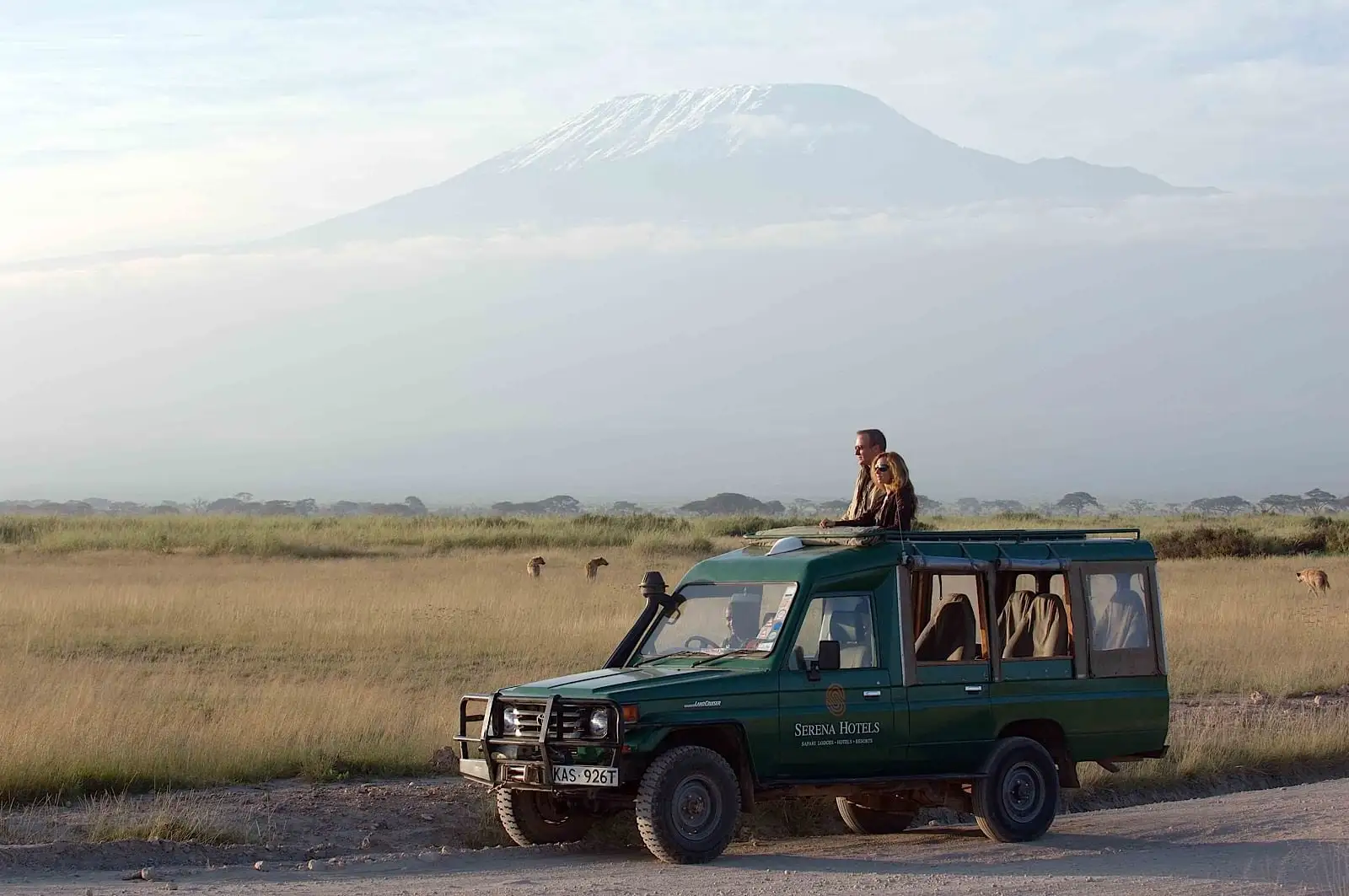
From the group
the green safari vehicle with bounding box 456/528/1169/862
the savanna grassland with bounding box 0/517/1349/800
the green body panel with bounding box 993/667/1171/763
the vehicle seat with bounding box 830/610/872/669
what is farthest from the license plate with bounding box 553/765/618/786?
the savanna grassland with bounding box 0/517/1349/800

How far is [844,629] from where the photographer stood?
10641 mm

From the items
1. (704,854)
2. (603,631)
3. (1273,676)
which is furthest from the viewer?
(603,631)

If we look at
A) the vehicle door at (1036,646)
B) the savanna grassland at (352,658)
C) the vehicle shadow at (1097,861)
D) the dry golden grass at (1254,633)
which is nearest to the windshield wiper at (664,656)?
the vehicle shadow at (1097,861)

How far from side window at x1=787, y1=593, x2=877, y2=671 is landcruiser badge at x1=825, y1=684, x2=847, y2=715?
182 mm

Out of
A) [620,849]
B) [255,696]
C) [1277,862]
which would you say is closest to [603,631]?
[255,696]

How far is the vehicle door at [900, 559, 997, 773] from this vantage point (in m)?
10.8

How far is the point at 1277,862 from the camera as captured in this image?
1020 cm

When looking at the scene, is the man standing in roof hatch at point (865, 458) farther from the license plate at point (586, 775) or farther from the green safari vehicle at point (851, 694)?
the license plate at point (586, 775)

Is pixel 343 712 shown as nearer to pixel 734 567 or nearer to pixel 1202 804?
pixel 734 567

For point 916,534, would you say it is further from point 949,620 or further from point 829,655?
point 829,655

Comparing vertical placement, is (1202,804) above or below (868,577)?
below

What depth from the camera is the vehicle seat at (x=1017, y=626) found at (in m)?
11.5

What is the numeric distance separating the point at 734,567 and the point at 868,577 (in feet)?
2.97

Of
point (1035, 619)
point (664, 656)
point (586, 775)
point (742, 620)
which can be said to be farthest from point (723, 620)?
point (1035, 619)
